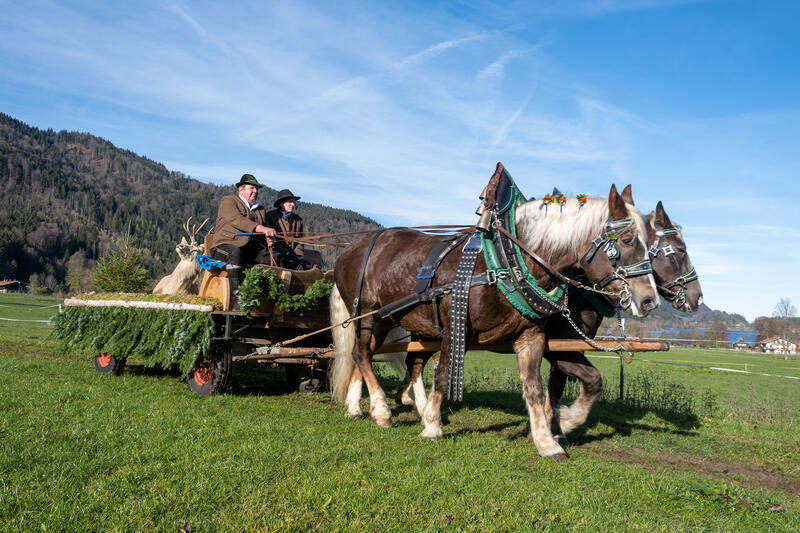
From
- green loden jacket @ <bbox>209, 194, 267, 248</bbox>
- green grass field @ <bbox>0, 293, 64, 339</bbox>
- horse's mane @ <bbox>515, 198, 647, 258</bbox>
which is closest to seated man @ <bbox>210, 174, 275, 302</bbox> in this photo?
green loden jacket @ <bbox>209, 194, 267, 248</bbox>

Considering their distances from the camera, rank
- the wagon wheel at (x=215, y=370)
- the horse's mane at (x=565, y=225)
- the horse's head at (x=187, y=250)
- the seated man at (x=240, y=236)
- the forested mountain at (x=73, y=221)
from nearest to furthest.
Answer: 1. the horse's mane at (x=565, y=225)
2. the wagon wheel at (x=215, y=370)
3. the seated man at (x=240, y=236)
4. the horse's head at (x=187, y=250)
5. the forested mountain at (x=73, y=221)

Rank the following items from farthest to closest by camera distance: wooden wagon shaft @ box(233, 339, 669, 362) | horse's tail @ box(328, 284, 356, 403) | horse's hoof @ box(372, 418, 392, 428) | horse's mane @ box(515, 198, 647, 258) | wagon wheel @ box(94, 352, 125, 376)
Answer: wagon wheel @ box(94, 352, 125, 376)
horse's tail @ box(328, 284, 356, 403)
horse's hoof @ box(372, 418, 392, 428)
wooden wagon shaft @ box(233, 339, 669, 362)
horse's mane @ box(515, 198, 647, 258)

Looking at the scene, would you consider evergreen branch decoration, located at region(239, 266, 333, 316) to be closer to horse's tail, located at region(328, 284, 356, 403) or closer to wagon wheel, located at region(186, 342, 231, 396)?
horse's tail, located at region(328, 284, 356, 403)

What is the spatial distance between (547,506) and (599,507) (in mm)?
375

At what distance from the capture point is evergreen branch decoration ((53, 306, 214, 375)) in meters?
7.27

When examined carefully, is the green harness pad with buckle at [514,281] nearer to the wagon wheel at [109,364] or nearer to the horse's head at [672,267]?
the horse's head at [672,267]

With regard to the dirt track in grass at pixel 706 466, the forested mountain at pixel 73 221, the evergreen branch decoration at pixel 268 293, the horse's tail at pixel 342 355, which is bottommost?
the dirt track in grass at pixel 706 466

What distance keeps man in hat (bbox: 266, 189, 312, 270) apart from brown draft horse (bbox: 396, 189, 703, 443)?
266 centimetres

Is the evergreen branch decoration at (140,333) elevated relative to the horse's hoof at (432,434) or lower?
elevated

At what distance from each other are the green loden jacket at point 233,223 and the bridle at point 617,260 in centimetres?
448

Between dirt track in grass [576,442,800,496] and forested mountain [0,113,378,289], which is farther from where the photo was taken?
forested mountain [0,113,378,289]

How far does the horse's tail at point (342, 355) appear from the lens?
7.17 metres

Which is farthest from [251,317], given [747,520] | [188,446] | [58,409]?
[747,520]

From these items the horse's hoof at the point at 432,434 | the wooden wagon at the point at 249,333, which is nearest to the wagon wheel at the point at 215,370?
the wooden wagon at the point at 249,333
